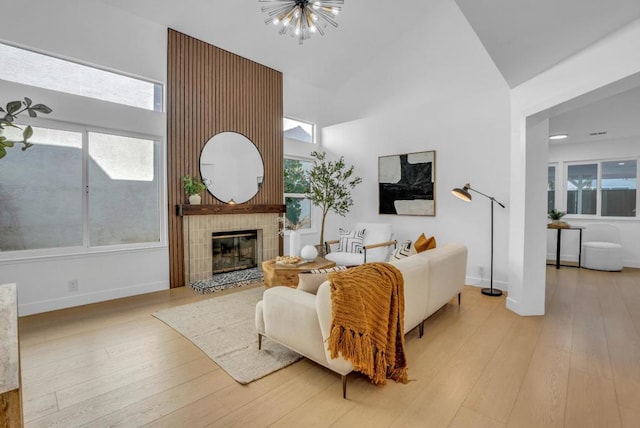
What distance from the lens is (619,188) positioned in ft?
19.1

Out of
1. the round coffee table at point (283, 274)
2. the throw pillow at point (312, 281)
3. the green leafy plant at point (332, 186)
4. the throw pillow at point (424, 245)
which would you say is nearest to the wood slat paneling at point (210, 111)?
the green leafy plant at point (332, 186)

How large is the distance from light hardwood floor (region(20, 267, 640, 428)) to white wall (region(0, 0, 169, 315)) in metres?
0.43

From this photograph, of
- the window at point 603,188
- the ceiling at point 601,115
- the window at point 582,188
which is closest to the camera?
the ceiling at point 601,115

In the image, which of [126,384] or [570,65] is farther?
[570,65]

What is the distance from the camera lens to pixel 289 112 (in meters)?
5.86

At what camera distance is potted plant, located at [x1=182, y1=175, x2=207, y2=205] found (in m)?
4.37

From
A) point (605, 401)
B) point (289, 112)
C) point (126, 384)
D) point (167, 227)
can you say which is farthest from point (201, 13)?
point (605, 401)

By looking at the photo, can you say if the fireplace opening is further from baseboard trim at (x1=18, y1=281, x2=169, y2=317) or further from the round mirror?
baseboard trim at (x1=18, y1=281, x2=169, y2=317)

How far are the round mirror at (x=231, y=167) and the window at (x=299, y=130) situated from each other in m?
0.94

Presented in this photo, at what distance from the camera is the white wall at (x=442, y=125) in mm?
4246

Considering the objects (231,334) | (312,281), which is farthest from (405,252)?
(231,334)

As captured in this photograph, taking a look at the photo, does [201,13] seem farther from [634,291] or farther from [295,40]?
[634,291]

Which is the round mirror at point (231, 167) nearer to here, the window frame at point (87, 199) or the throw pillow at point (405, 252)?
the window frame at point (87, 199)

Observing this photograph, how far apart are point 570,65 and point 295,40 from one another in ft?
12.7
